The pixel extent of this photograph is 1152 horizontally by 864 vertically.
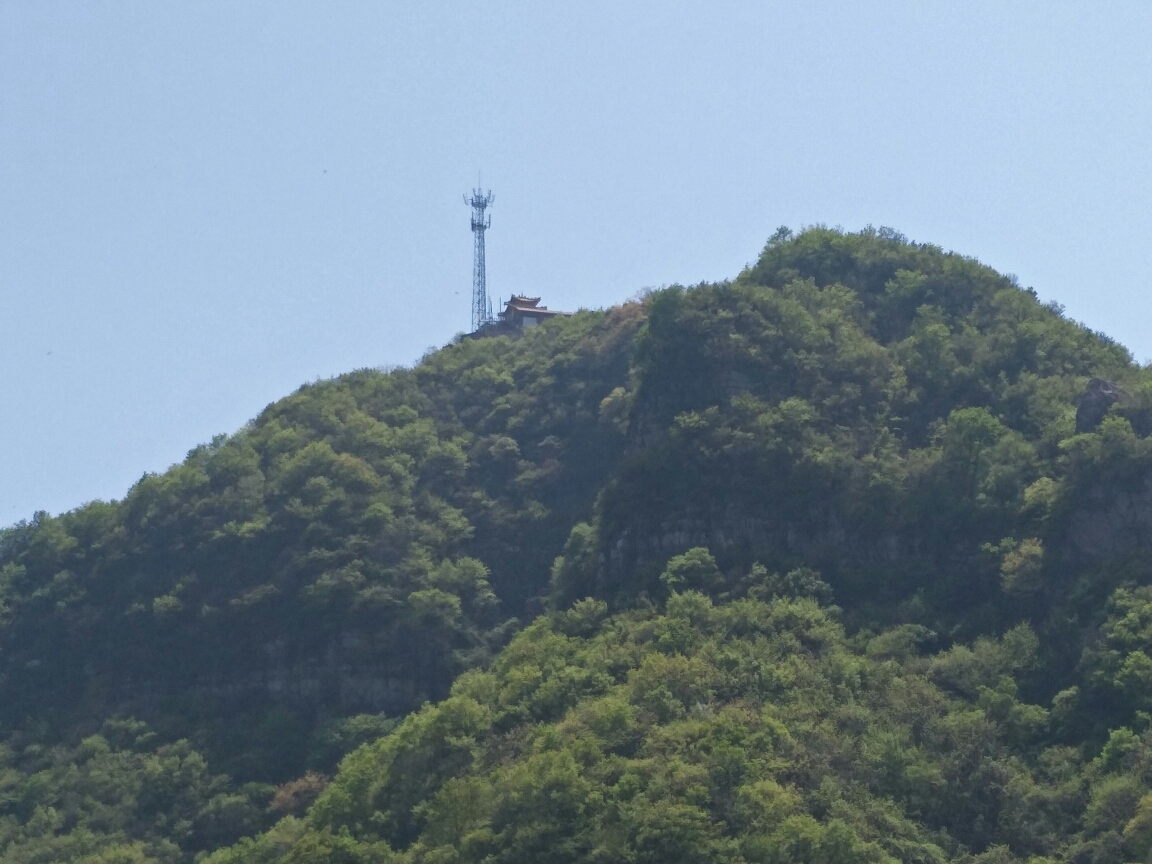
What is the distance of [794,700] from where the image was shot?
61625mm

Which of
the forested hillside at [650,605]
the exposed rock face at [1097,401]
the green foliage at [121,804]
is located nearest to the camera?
the forested hillside at [650,605]

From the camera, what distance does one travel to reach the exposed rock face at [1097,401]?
68312 millimetres

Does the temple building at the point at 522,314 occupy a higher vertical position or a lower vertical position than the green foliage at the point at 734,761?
higher

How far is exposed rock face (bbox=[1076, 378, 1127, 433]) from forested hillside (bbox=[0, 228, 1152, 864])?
4.2 inches

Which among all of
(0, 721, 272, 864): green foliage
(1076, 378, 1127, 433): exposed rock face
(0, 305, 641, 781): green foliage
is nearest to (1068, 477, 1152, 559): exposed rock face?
(1076, 378, 1127, 433): exposed rock face

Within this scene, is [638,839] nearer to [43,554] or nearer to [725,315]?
[725,315]

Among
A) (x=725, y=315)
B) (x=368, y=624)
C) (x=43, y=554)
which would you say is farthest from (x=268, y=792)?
(x=725, y=315)

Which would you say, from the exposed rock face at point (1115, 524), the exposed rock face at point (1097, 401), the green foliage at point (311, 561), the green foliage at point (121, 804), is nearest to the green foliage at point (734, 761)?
the green foliage at point (121, 804)

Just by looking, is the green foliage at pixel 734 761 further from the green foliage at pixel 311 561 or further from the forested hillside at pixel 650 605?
the green foliage at pixel 311 561

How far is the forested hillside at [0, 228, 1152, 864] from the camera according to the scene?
58000 millimetres

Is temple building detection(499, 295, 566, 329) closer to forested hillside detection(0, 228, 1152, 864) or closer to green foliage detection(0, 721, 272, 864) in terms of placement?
forested hillside detection(0, 228, 1152, 864)

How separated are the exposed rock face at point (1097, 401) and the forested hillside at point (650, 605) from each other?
11 cm

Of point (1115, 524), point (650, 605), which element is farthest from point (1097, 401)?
point (650, 605)

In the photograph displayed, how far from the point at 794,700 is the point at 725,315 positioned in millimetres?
20630
